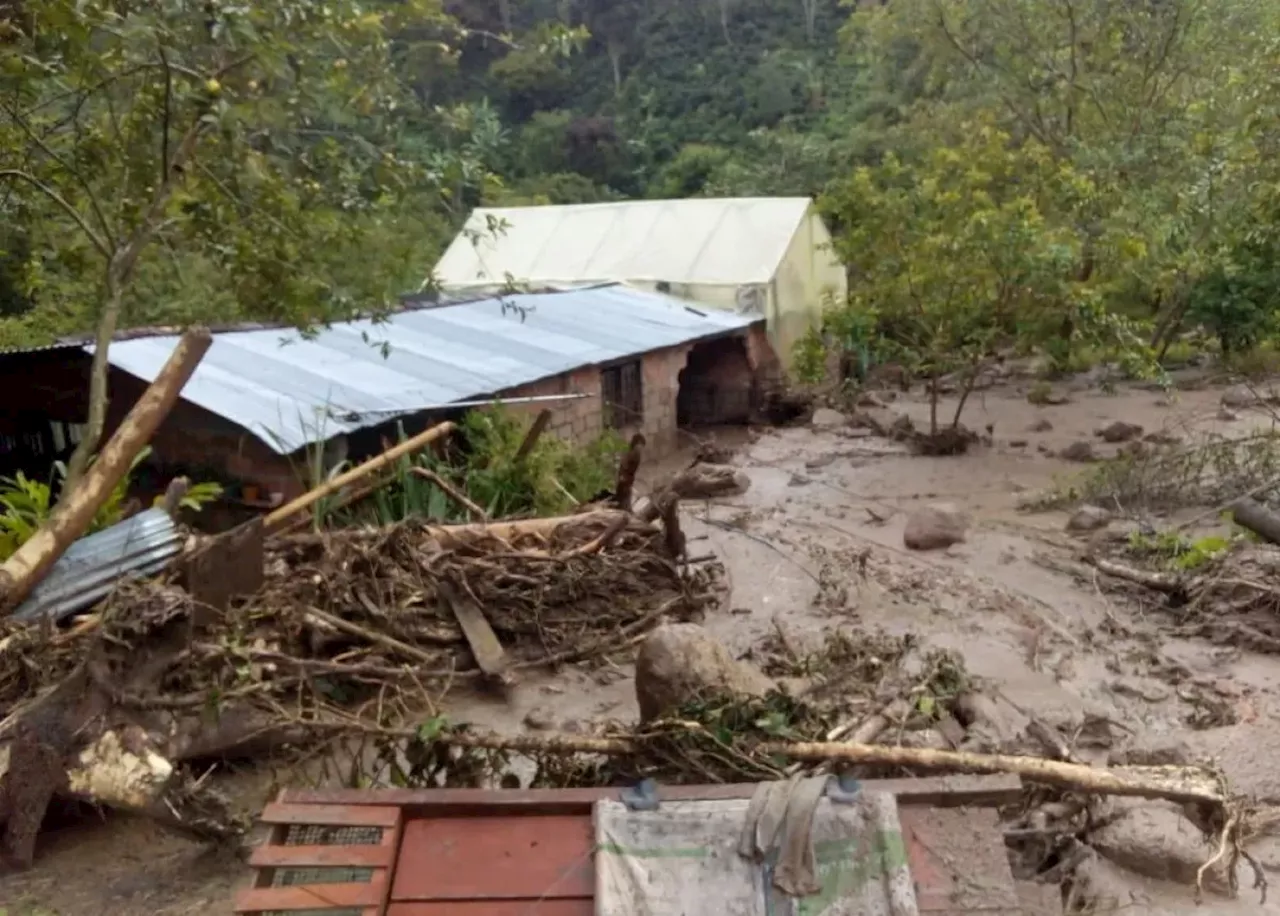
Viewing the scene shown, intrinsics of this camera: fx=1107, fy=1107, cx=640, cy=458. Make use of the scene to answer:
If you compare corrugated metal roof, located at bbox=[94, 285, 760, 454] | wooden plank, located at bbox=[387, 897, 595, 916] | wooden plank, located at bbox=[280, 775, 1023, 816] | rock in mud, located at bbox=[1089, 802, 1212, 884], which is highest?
corrugated metal roof, located at bbox=[94, 285, 760, 454]

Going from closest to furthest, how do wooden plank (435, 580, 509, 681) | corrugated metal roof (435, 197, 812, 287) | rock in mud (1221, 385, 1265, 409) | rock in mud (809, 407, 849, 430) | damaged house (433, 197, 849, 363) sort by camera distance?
1. wooden plank (435, 580, 509, 681)
2. rock in mud (1221, 385, 1265, 409)
3. rock in mud (809, 407, 849, 430)
4. damaged house (433, 197, 849, 363)
5. corrugated metal roof (435, 197, 812, 287)

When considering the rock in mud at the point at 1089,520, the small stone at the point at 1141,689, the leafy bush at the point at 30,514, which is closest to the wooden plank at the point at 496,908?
the leafy bush at the point at 30,514

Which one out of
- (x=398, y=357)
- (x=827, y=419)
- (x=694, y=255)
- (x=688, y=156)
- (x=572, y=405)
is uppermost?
(x=688, y=156)

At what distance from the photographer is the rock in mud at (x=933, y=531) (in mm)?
9836

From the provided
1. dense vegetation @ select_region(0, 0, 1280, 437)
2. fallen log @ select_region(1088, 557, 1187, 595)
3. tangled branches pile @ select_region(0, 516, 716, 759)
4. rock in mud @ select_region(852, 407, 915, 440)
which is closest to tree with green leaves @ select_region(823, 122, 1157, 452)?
dense vegetation @ select_region(0, 0, 1280, 437)

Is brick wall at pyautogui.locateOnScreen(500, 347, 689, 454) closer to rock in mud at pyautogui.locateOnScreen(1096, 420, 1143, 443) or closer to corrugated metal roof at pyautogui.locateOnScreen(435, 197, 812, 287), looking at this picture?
corrugated metal roof at pyautogui.locateOnScreen(435, 197, 812, 287)

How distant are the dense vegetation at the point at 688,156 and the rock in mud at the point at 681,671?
107 inches

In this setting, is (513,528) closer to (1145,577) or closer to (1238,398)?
(1145,577)

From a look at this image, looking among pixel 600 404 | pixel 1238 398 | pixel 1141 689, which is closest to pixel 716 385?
pixel 600 404

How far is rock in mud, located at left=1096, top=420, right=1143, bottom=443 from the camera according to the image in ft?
46.4

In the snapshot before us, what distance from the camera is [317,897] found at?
3.32 m

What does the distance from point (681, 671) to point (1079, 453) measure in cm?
1009

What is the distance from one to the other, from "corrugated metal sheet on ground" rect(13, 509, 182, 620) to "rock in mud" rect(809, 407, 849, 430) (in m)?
11.7

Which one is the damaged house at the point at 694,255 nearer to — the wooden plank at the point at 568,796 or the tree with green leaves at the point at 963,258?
the tree with green leaves at the point at 963,258
